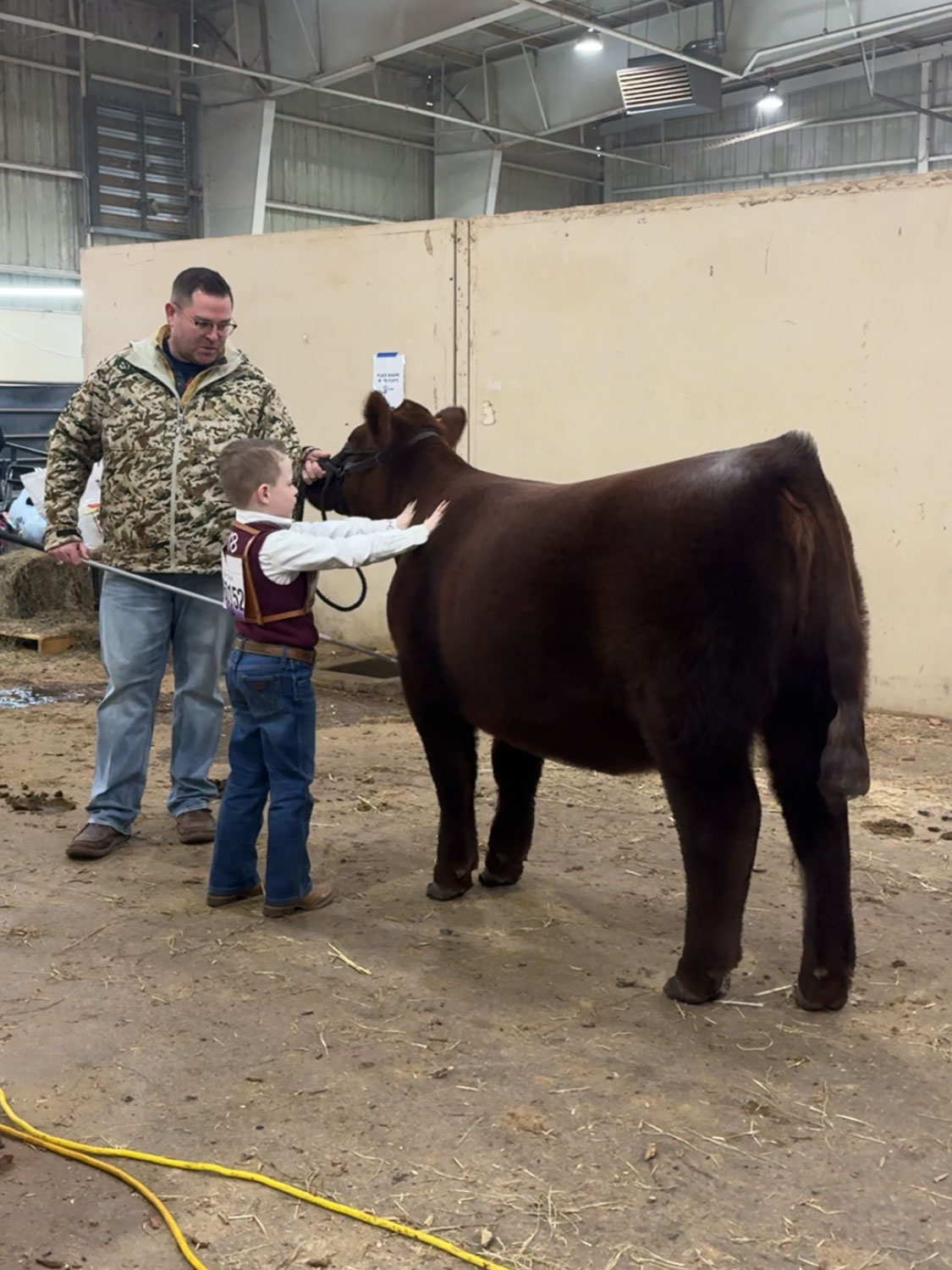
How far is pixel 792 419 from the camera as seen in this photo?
618 centimetres

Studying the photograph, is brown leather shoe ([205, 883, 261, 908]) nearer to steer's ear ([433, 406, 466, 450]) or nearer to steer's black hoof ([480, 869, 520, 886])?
steer's black hoof ([480, 869, 520, 886])

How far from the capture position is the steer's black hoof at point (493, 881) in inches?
151

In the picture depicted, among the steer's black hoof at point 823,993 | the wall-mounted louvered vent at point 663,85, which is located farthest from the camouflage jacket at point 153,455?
the wall-mounted louvered vent at point 663,85

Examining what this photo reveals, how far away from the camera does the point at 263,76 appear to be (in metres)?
13.8

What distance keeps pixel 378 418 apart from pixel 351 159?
15.0 m

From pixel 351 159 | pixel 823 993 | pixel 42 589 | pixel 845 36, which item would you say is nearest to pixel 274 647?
pixel 823 993

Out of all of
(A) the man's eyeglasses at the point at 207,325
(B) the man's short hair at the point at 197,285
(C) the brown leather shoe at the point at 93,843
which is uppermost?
(B) the man's short hair at the point at 197,285

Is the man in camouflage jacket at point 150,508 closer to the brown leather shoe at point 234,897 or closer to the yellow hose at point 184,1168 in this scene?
the brown leather shoe at point 234,897

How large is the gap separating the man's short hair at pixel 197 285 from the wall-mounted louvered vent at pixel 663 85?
11101 mm

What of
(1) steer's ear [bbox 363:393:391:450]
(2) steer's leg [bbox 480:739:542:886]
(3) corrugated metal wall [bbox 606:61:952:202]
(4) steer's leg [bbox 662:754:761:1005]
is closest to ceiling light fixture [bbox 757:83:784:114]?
(3) corrugated metal wall [bbox 606:61:952:202]

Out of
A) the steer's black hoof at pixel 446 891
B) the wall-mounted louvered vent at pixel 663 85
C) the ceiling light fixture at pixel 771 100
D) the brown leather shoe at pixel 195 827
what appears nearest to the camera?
the steer's black hoof at pixel 446 891

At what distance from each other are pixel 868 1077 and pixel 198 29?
15.7 meters

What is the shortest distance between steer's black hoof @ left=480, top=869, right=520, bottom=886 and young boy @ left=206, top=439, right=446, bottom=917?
1.93 feet

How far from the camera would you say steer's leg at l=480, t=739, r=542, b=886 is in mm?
3775
